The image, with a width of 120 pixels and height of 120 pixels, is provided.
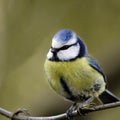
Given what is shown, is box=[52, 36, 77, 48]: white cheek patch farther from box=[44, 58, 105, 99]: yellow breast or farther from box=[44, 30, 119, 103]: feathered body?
box=[44, 58, 105, 99]: yellow breast

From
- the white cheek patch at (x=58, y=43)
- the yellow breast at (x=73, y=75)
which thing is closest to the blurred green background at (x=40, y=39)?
the yellow breast at (x=73, y=75)

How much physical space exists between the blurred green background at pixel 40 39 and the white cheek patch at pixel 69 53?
1.75 m

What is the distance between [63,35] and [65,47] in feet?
0.20

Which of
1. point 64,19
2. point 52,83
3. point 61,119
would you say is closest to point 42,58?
point 64,19

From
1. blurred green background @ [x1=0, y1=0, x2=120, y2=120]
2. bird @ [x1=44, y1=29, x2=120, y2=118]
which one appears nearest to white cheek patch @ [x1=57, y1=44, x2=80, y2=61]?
bird @ [x1=44, y1=29, x2=120, y2=118]

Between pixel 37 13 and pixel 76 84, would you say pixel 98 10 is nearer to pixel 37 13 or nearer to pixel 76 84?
pixel 37 13

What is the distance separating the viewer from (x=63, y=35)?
1.69m

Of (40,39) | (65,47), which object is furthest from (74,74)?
(40,39)

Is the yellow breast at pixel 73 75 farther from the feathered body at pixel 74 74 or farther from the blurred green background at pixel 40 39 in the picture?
the blurred green background at pixel 40 39

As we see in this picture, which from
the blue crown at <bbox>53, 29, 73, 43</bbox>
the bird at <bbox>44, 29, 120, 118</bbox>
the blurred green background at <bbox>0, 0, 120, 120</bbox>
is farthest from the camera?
the blurred green background at <bbox>0, 0, 120, 120</bbox>

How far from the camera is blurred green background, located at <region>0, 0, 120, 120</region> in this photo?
12.2 ft

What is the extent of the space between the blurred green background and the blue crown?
1.85 metres

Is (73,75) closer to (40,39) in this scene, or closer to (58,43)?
(58,43)

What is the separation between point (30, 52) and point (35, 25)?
0.87 feet
